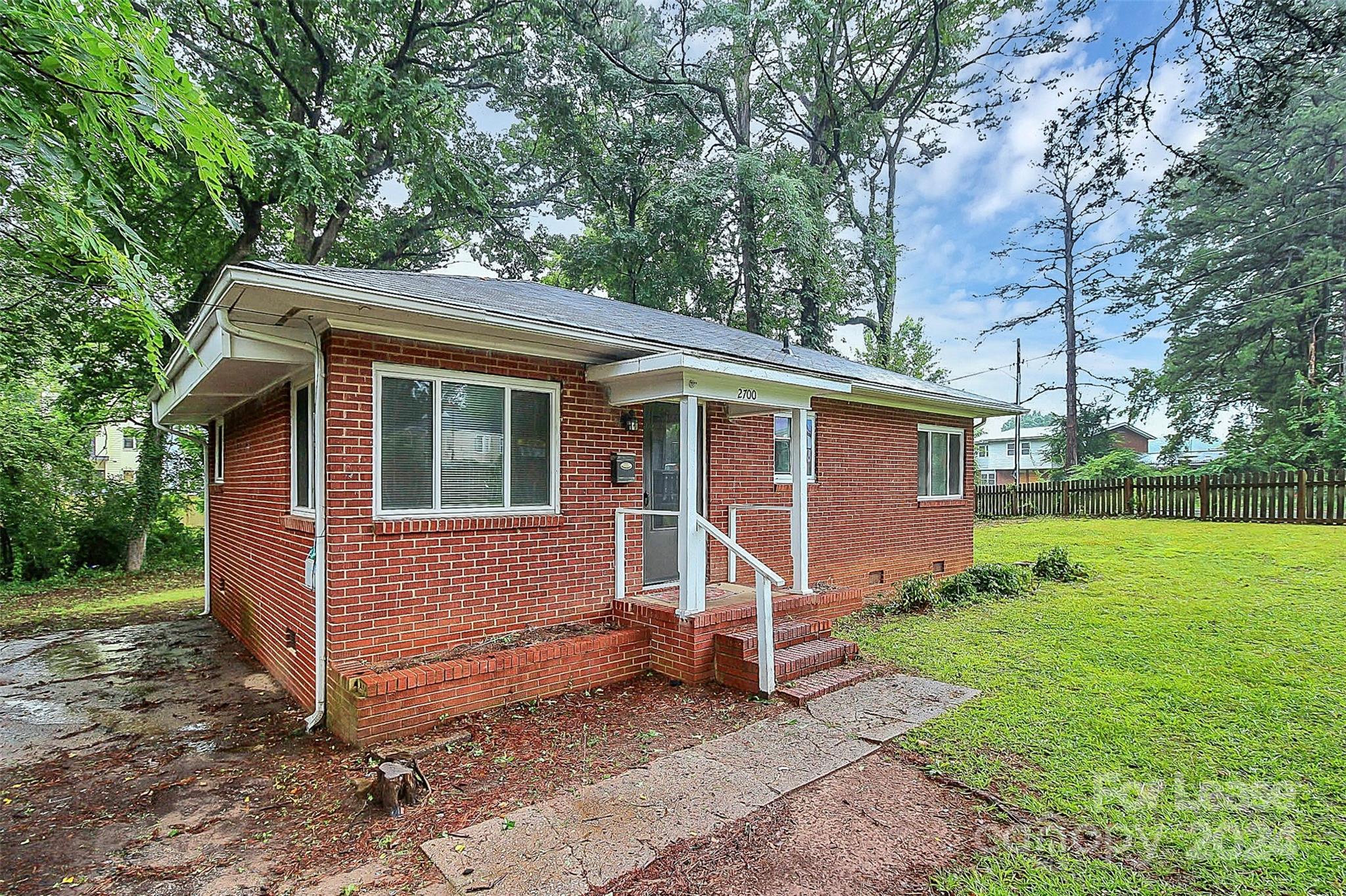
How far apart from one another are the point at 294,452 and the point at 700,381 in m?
3.72

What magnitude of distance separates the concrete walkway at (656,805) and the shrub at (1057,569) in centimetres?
713

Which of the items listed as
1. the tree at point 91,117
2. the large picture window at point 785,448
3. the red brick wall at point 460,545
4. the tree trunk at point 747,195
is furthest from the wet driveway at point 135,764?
the tree trunk at point 747,195

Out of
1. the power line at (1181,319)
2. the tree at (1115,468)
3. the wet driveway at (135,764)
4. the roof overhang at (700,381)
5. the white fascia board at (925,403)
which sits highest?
the power line at (1181,319)

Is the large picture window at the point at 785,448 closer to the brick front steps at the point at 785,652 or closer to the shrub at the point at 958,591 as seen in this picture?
the brick front steps at the point at 785,652

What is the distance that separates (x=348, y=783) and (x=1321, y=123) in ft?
103

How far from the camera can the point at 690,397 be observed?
539 centimetres

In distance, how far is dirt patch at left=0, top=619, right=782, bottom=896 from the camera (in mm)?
3016

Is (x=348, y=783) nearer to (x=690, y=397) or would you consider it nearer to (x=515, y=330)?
(x=515, y=330)

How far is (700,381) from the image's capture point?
5457 mm

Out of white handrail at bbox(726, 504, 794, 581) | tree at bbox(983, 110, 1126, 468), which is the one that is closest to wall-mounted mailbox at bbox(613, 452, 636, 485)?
white handrail at bbox(726, 504, 794, 581)

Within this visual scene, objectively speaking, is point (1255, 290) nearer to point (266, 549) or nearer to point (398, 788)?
point (398, 788)

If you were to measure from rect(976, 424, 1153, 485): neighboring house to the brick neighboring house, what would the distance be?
4063cm

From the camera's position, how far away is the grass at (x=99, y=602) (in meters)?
8.83

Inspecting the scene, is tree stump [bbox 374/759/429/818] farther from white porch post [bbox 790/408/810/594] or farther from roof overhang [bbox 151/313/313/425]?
white porch post [bbox 790/408/810/594]
